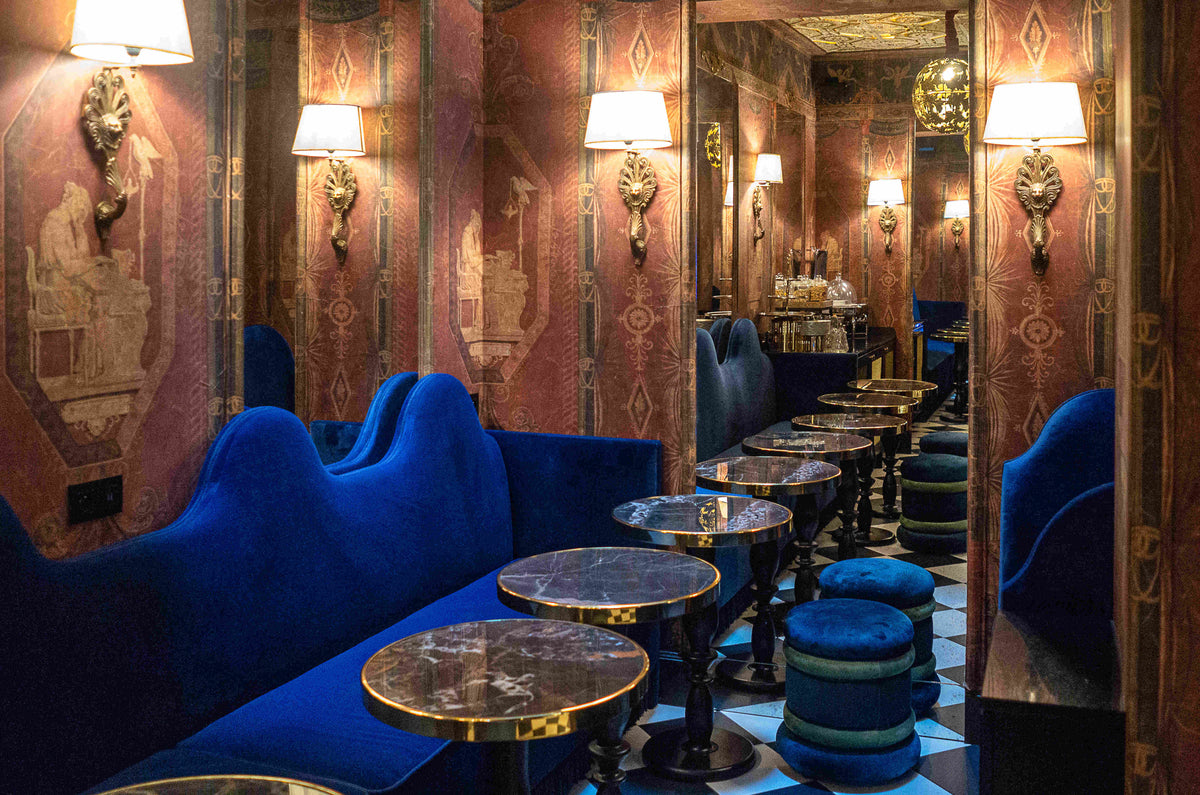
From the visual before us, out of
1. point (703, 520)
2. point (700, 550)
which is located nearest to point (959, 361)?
point (700, 550)

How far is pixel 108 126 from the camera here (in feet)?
7.77

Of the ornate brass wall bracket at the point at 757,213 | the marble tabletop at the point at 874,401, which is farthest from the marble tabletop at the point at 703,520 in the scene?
the ornate brass wall bracket at the point at 757,213

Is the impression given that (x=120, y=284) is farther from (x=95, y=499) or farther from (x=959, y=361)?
(x=959, y=361)

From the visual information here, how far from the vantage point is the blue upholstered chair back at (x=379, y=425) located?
3.35 m

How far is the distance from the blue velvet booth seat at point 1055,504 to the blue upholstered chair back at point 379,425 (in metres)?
1.96

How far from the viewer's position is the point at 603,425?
4.27m

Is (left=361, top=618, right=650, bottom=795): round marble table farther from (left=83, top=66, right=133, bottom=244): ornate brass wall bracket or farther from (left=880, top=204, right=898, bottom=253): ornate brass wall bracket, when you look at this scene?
(left=880, top=204, right=898, bottom=253): ornate brass wall bracket

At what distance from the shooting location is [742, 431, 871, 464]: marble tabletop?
4.56m

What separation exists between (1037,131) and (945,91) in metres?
3.27

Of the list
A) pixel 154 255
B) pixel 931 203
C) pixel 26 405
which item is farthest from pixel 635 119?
pixel 931 203

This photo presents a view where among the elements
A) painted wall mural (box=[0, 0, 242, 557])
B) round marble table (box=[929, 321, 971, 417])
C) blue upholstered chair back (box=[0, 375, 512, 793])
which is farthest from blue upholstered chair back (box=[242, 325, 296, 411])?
round marble table (box=[929, 321, 971, 417])

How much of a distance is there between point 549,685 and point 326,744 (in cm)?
63

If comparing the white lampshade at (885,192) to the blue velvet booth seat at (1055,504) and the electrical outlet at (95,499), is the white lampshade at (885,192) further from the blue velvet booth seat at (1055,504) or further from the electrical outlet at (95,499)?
the electrical outlet at (95,499)

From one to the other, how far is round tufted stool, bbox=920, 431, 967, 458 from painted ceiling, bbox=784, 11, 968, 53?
12.0 feet
